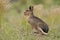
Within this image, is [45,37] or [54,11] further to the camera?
[54,11]

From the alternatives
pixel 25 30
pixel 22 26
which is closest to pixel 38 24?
pixel 25 30

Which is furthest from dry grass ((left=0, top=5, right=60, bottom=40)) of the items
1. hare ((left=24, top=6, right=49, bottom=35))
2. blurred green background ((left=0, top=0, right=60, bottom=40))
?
hare ((left=24, top=6, right=49, bottom=35))

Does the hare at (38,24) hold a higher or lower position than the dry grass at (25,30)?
higher

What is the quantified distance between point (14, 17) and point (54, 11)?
1446 millimetres

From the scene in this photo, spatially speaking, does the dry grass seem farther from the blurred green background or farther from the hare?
the hare

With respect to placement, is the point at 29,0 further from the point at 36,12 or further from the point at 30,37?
the point at 30,37

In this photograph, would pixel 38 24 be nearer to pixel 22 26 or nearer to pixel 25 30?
pixel 25 30

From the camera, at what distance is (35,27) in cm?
1203

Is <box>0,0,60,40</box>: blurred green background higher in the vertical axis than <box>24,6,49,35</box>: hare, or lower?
lower

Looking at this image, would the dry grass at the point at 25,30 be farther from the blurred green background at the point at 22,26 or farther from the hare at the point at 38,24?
the hare at the point at 38,24

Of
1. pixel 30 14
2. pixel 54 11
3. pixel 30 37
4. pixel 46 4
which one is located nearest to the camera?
pixel 30 37

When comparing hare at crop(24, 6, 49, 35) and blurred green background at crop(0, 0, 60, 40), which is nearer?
blurred green background at crop(0, 0, 60, 40)

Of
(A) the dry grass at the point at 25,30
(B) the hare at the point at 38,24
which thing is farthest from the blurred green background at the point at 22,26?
(B) the hare at the point at 38,24

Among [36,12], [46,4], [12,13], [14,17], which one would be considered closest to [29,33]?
[36,12]
